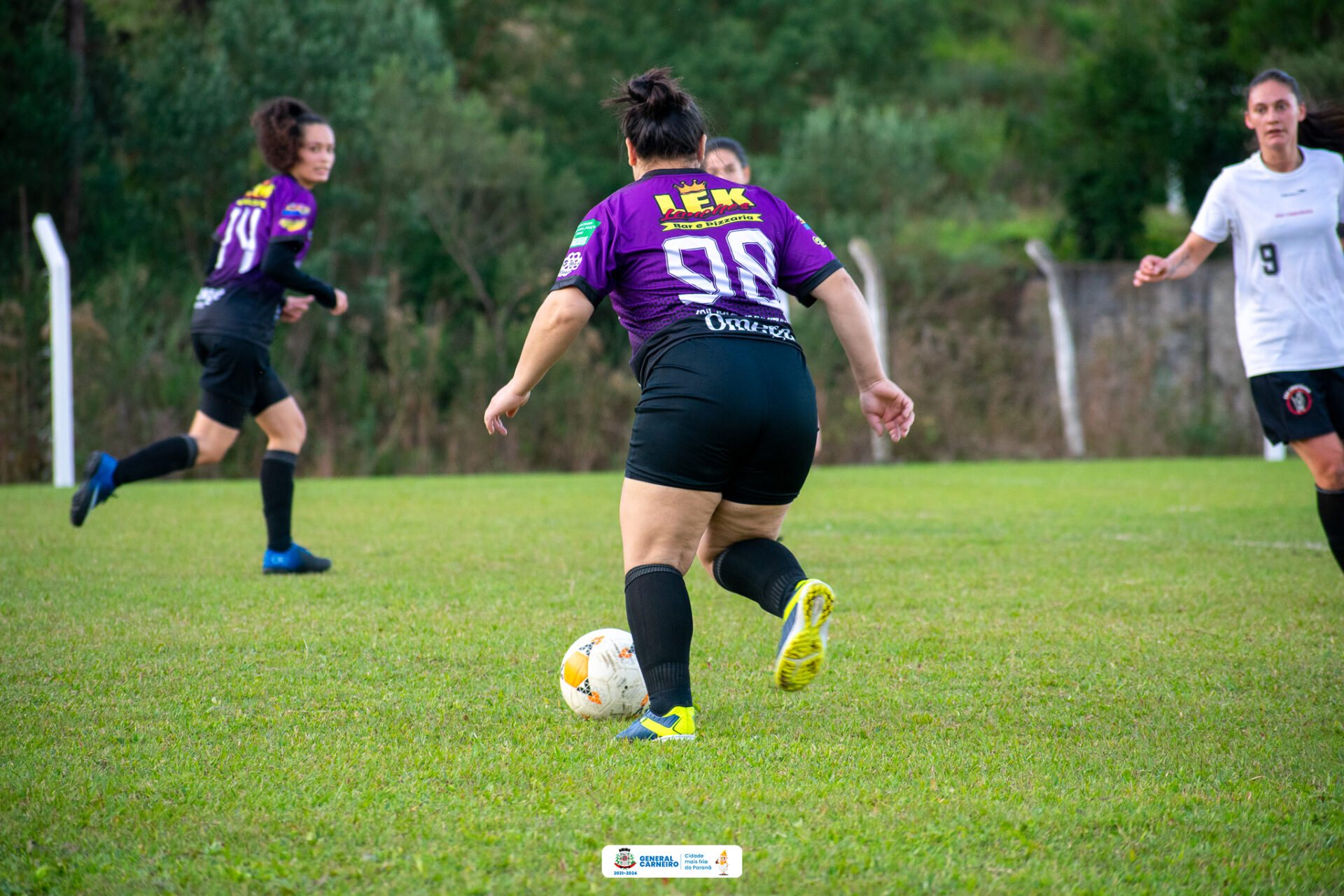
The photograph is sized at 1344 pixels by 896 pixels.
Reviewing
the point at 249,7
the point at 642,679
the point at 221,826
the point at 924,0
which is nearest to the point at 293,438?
the point at 642,679

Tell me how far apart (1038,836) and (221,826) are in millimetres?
1567

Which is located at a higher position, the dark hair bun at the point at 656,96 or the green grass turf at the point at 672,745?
the dark hair bun at the point at 656,96

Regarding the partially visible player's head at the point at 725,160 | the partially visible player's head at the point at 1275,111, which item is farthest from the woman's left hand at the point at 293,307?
the partially visible player's head at the point at 1275,111

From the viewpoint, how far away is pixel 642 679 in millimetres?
3309

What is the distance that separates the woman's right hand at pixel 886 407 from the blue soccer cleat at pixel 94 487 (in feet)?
13.4

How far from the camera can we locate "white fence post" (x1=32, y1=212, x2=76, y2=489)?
12.0 m

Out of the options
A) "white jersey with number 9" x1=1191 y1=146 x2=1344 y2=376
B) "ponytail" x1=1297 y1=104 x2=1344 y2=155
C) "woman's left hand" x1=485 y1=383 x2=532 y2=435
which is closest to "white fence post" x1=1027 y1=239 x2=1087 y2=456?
"ponytail" x1=1297 y1=104 x2=1344 y2=155

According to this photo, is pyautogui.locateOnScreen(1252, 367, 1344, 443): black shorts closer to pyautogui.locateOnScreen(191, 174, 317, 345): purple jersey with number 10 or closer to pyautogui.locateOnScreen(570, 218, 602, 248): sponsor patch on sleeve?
pyautogui.locateOnScreen(570, 218, 602, 248): sponsor patch on sleeve

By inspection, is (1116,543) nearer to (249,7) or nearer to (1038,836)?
(1038,836)

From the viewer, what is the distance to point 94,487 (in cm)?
593

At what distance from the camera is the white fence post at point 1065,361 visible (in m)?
17.0

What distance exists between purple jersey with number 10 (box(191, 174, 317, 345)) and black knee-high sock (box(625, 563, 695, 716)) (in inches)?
136

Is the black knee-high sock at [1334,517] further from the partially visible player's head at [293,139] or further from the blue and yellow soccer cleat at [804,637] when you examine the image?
the partially visible player's head at [293,139]

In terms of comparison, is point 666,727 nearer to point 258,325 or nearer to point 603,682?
point 603,682
